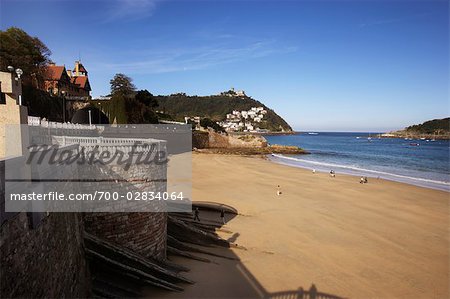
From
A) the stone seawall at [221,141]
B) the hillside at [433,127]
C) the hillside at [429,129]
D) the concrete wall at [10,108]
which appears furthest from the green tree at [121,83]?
the hillside at [433,127]

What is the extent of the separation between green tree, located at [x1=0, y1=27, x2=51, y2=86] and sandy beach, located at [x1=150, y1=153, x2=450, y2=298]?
1236 inches

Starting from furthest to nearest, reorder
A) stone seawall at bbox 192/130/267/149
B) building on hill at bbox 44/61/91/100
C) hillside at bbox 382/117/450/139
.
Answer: hillside at bbox 382/117/450/139 < stone seawall at bbox 192/130/267/149 < building on hill at bbox 44/61/91/100

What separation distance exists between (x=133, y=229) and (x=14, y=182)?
537 cm

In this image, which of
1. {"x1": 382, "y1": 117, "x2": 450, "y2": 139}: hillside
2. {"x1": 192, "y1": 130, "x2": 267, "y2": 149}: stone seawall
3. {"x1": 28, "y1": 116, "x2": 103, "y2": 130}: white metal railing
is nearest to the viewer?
{"x1": 28, "y1": 116, "x2": 103, "y2": 130}: white metal railing

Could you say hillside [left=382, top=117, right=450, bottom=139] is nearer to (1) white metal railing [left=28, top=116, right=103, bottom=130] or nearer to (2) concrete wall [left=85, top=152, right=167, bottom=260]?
(1) white metal railing [left=28, top=116, right=103, bottom=130]

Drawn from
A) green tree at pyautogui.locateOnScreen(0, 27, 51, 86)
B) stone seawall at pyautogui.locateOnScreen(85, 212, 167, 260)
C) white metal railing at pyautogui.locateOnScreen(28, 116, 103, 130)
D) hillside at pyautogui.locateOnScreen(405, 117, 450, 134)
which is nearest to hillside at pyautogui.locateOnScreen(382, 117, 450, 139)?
hillside at pyautogui.locateOnScreen(405, 117, 450, 134)

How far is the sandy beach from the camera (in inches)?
434

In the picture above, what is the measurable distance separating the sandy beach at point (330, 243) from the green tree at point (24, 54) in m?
31.4

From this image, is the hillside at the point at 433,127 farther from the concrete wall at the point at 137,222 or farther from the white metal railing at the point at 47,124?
the concrete wall at the point at 137,222

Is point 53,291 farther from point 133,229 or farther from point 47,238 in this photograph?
point 133,229

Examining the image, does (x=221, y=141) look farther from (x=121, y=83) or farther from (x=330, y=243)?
(x=330, y=243)

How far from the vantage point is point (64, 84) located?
178 feet

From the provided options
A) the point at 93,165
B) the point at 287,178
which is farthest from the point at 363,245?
the point at 287,178

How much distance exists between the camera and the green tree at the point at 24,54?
38.7m
